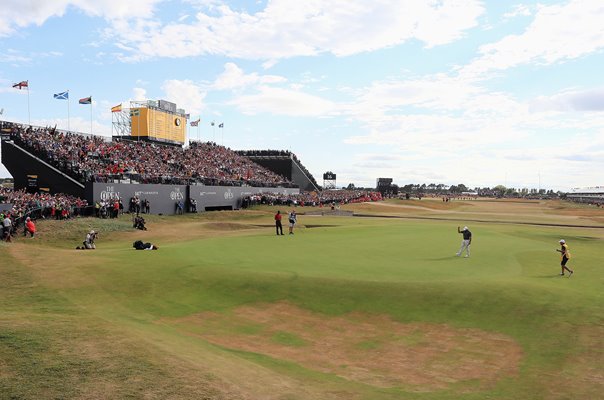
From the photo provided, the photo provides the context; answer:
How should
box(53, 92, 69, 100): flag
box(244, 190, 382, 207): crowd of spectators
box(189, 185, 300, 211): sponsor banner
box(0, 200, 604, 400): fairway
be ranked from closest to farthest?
box(0, 200, 604, 400): fairway, box(53, 92, 69, 100): flag, box(189, 185, 300, 211): sponsor banner, box(244, 190, 382, 207): crowd of spectators

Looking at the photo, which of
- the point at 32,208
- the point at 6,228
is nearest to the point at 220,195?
the point at 32,208

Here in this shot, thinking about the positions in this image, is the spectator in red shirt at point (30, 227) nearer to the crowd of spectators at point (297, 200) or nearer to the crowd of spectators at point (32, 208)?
the crowd of spectators at point (32, 208)

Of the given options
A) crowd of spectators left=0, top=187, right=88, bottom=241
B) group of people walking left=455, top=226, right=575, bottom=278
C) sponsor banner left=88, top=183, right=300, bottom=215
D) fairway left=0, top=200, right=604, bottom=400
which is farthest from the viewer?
sponsor banner left=88, top=183, right=300, bottom=215

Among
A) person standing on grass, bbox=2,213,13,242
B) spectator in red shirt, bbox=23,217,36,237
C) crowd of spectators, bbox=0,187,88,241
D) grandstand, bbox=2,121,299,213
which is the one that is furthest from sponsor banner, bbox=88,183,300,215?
person standing on grass, bbox=2,213,13,242

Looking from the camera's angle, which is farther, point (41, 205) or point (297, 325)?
point (41, 205)

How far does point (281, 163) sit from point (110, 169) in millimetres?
51039

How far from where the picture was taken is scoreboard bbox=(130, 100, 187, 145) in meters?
68.1

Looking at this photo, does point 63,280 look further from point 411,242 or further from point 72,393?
point 411,242

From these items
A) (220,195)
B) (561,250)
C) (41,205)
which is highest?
(220,195)

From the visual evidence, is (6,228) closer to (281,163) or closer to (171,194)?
(171,194)

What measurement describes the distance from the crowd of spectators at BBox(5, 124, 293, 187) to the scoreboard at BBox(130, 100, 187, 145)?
10.7 ft

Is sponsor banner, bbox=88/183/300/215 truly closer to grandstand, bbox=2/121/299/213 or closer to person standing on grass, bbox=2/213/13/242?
grandstand, bbox=2/121/299/213

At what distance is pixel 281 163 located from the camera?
95.7 meters

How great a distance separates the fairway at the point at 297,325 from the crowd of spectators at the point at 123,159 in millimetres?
22060
